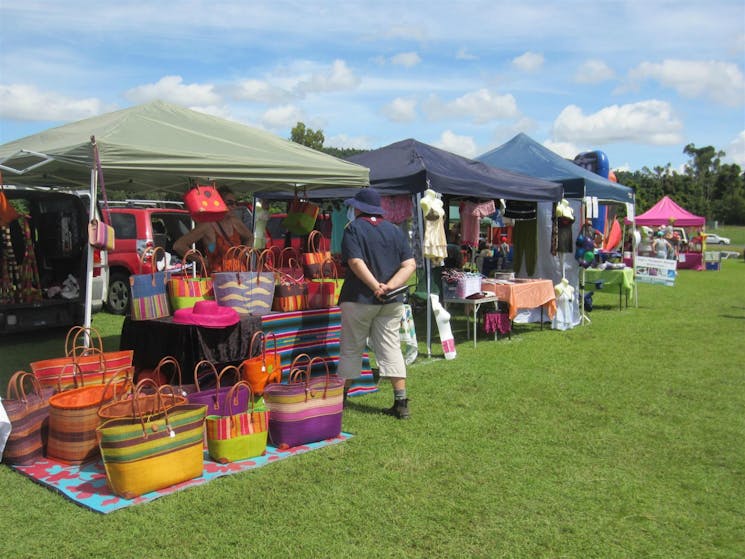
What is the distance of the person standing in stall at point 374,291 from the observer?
5023 millimetres

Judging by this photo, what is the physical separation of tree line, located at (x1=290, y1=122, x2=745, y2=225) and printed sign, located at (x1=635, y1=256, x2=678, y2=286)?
99.8 feet

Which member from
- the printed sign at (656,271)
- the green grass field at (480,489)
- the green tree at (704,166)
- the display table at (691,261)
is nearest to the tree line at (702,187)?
the green tree at (704,166)

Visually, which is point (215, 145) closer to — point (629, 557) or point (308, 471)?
point (308, 471)

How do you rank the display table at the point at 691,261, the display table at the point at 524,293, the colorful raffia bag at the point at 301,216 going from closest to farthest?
1. the colorful raffia bag at the point at 301,216
2. the display table at the point at 524,293
3. the display table at the point at 691,261

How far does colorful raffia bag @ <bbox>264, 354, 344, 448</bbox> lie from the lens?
4488mm

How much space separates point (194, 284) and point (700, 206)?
194 ft

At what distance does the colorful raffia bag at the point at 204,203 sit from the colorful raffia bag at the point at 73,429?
1706 millimetres

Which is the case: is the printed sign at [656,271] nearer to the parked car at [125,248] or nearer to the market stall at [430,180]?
the market stall at [430,180]

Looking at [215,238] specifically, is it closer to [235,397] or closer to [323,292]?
[323,292]

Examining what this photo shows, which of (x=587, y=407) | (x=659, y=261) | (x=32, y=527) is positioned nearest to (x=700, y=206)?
(x=659, y=261)

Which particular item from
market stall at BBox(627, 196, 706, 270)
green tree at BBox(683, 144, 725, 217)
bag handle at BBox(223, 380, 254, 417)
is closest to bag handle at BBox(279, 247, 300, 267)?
bag handle at BBox(223, 380, 254, 417)

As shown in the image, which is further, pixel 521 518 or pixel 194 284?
pixel 194 284

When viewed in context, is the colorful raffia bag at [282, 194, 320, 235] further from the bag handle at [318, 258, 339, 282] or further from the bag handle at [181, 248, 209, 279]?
the bag handle at [181, 248, 209, 279]

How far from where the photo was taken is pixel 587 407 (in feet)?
18.5
